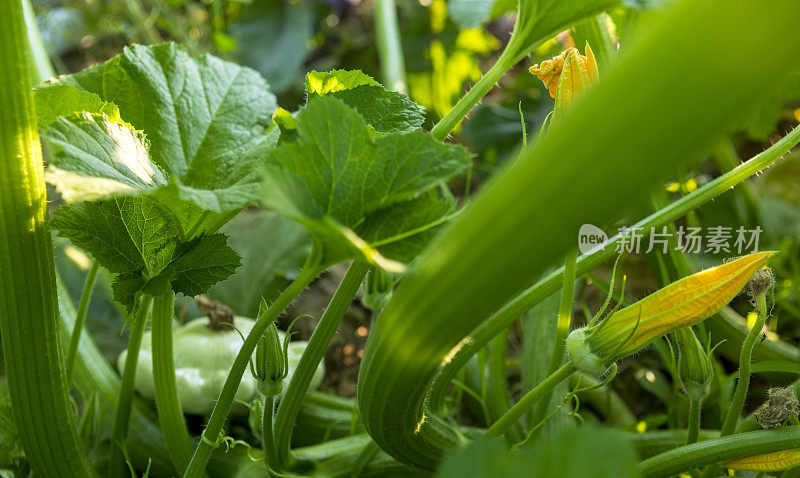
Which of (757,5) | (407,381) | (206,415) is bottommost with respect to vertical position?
(206,415)

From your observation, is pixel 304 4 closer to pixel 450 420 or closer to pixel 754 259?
pixel 450 420

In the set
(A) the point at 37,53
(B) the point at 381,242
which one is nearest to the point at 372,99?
(B) the point at 381,242

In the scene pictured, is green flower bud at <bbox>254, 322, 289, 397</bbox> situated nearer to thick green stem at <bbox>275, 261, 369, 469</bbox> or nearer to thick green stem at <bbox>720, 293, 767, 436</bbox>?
thick green stem at <bbox>275, 261, 369, 469</bbox>

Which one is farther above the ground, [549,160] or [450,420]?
[549,160]

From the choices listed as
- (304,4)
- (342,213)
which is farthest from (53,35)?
(342,213)

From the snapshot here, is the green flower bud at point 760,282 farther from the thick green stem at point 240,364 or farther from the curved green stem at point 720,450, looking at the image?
the thick green stem at point 240,364

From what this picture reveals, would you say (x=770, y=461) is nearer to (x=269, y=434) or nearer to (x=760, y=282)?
(x=760, y=282)

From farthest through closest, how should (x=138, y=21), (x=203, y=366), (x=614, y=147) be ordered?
(x=138, y=21)
(x=203, y=366)
(x=614, y=147)

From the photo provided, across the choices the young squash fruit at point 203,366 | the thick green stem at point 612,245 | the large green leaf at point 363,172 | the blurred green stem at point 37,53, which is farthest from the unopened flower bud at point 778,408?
the blurred green stem at point 37,53
